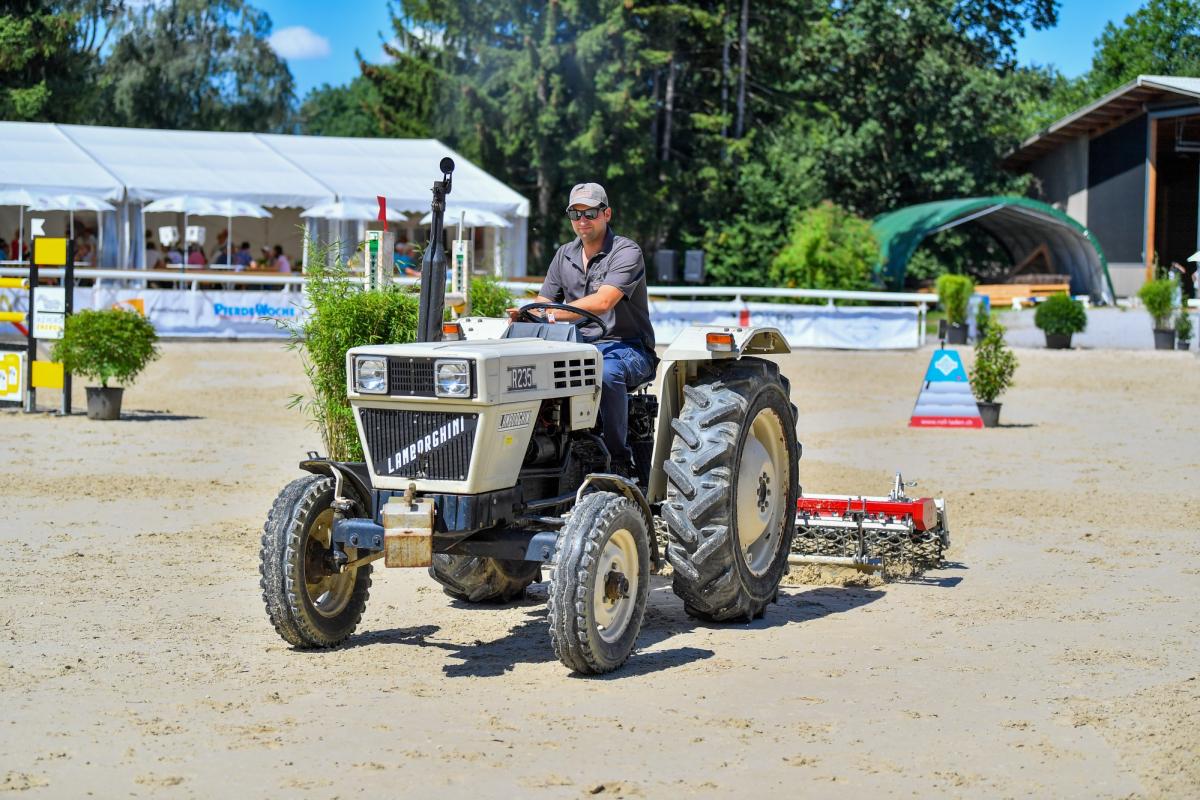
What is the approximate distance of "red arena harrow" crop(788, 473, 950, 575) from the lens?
28.8ft

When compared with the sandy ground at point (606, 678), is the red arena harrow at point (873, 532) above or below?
above

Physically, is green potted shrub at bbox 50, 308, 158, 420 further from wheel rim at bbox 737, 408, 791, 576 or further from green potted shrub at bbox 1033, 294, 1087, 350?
green potted shrub at bbox 1033, 294, 1087, 350

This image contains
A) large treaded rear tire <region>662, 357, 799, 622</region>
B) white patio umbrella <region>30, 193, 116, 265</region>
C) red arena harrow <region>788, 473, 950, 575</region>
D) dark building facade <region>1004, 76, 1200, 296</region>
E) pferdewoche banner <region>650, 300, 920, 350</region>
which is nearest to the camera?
large treaded rear tire <region>662, 357, 799, 622</region>

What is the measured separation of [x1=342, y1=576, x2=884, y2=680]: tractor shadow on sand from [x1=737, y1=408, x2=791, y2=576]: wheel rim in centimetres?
33

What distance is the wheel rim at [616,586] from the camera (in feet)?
21.1

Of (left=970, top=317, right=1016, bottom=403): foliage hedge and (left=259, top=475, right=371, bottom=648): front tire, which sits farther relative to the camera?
(left=970, top=317, right=1016, bottom=403): foliage hedge

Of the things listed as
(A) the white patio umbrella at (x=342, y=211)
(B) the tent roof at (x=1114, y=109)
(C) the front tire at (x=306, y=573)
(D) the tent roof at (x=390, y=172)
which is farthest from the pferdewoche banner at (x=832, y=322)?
(C) the front tire at (x=306, y=573)

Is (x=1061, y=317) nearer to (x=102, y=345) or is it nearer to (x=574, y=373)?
(x=102, y=345)

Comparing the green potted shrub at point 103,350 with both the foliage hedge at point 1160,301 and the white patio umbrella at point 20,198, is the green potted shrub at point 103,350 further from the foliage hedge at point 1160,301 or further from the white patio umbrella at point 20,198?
the foliage hedge at point 1160,301

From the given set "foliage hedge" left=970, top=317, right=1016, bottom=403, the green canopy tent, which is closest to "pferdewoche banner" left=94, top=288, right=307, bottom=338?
"foliage hedge" left=970, top=317, right=1016, bottom=403

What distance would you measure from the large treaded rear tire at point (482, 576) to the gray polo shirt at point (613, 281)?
1.34 meters

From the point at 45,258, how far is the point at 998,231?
107 ft

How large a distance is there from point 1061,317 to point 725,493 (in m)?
22.5

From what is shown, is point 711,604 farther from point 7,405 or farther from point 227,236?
point 227,236
